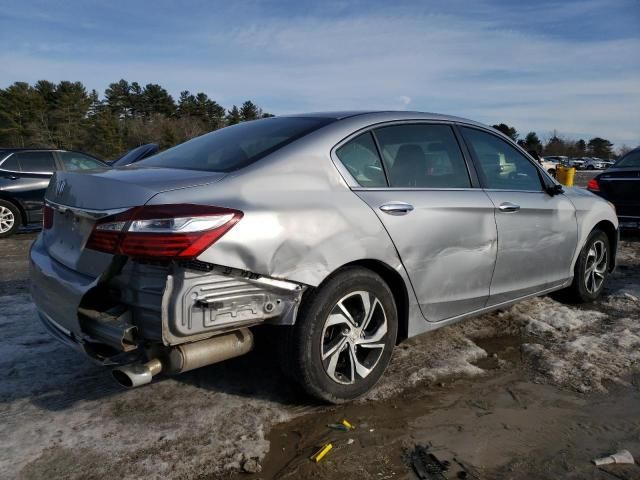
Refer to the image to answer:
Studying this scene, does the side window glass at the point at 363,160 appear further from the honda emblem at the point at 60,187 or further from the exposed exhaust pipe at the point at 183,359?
the honda emblem at the point at 60,187

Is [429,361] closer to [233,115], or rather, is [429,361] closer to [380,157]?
[380,157]

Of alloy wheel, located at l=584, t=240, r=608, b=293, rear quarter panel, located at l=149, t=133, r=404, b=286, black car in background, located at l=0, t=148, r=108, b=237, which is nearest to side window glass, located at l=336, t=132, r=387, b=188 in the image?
rear quarter panel, located at l=149, t=133, r=404, b=286

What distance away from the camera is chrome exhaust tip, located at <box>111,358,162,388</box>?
2.35 meters

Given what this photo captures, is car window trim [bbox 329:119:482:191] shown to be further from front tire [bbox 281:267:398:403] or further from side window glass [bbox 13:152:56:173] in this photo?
side window glass [bbox 13:152:56:173]

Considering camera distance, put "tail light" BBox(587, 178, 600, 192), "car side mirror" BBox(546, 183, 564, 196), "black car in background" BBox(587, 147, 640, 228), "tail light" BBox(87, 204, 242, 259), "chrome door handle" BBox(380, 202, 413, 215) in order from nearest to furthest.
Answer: "tail light" BBox(87, 204, 242, 259) → "chrome door handle" BBox(380, 202, 413, 215) → "car side mirror" BBox(546, 183, 564, 196) → "black car in background" BBox(587, 147, 640, 228) → "tail light" BBox(587, 178, 600, 192)

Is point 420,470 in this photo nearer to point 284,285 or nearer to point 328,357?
point 328,357

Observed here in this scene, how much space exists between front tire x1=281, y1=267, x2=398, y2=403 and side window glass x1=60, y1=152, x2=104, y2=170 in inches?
349

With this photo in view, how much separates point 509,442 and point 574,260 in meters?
2.45

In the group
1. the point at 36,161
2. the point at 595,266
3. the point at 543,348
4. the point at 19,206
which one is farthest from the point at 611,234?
the point at 36,161

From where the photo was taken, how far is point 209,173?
8.65 feet

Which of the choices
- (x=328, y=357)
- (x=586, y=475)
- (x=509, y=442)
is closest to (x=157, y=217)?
(x=328, y=357)

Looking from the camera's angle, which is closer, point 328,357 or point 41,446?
point 41,446

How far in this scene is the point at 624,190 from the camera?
8531 millimetres

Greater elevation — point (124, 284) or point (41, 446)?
point (124, 284)
